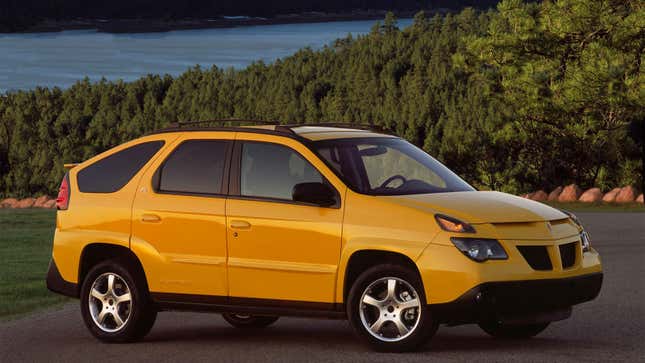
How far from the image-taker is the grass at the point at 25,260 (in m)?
14.0

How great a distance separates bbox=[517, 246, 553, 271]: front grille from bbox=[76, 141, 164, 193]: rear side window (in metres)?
3.23

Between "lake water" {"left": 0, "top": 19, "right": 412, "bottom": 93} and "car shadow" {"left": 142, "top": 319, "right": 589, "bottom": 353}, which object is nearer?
"car shadow" {"left": 142, "top": 319, "right": 589, "bottom": 353}

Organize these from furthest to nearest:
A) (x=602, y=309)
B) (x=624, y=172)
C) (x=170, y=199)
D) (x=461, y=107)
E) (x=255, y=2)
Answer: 1. (x=255, y=2)
2. (x=461, y=107)
3. (x=624, y=172)
4. (x=602, y=309)
5. (x=170, y=199)

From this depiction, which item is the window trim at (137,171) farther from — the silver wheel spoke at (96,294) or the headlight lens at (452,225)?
the headlight lens at (452,225)

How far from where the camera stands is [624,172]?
2695 cm

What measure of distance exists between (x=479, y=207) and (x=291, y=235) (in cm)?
140

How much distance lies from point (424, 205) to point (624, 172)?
18.2 metres

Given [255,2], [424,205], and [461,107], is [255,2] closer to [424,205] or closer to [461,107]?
[461,107]

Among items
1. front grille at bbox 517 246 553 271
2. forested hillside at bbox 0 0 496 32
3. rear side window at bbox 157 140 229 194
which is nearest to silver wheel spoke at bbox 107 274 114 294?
rear side window at bbox 157 140 229 194

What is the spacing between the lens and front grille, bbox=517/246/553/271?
31.0ft

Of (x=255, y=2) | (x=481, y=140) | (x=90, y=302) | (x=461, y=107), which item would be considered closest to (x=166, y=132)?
(x=90, y=302)

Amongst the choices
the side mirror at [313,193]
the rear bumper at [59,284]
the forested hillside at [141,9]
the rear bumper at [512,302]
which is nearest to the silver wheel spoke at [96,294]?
the rear bumper at [59,284]

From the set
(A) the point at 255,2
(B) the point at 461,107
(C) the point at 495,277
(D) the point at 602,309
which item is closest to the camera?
(C) the point at 495,277

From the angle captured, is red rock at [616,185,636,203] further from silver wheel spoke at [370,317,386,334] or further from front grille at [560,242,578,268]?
silver wheel spoke at [370,317,386,334]
